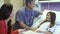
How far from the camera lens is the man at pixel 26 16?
2.15m

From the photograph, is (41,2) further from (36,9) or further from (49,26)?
(49,26)

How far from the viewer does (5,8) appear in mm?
1955

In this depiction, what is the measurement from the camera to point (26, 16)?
2.23 m

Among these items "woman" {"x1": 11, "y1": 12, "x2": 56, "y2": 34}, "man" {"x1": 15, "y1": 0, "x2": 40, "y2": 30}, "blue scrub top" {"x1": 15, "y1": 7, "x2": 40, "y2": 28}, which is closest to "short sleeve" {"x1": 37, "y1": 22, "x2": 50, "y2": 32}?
"woman" {"x1": 11, "y1": 12, "x2": 56, "y2": 34}

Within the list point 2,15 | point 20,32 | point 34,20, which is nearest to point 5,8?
point 2,15

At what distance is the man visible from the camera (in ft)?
7.06

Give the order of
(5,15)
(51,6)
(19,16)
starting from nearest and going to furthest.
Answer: (5,15)
(19,16)
(51,6)

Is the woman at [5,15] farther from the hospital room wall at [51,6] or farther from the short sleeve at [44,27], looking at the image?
the hospital room wall at [51,6]

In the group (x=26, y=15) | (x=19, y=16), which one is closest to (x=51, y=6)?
(x=26, y=15)

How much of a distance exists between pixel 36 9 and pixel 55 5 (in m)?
0.36

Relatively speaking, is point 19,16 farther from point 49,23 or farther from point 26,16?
point 49,23

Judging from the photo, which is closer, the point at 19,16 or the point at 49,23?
the point at 49,23

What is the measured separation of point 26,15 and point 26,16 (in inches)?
0.6

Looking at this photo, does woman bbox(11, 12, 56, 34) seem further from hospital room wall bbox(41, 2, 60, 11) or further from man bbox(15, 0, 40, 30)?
hospital room wall bbox(41, 2, 60, 11)
